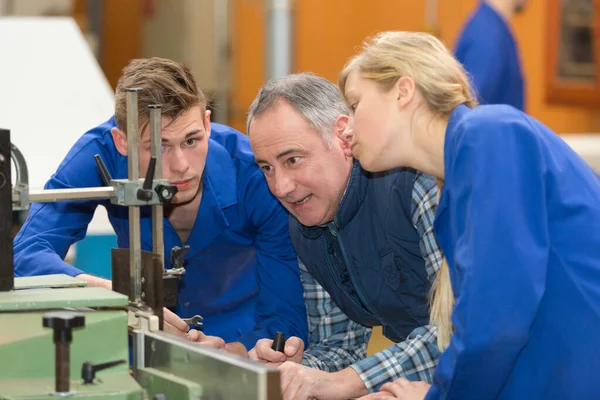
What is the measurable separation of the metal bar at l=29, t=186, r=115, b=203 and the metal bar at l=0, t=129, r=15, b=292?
0.07m

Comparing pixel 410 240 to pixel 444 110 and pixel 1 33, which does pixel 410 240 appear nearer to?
pixel 444 110

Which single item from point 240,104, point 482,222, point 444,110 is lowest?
point 240,104

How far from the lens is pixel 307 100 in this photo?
76.5 inches

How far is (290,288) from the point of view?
7.04 feet

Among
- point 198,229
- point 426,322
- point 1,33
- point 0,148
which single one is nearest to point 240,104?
point 1,33

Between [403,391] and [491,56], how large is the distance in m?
2.71

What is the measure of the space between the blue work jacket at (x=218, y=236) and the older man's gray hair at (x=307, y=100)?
359 millimetres

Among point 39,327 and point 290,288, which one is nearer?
Result: point 39,327

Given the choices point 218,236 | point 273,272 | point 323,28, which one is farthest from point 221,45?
point 273,272

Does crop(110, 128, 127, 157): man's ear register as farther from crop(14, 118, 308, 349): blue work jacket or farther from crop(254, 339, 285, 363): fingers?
crop(254, 339, 285, 363): fingers

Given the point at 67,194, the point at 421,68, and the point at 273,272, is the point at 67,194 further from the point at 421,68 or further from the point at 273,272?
the point at 273,272

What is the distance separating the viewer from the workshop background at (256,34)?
225 inches

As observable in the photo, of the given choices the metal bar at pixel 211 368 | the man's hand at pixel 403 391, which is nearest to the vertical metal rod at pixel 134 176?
the metal bar at pixel 211 368

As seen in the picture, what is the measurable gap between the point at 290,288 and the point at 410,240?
384 mm
